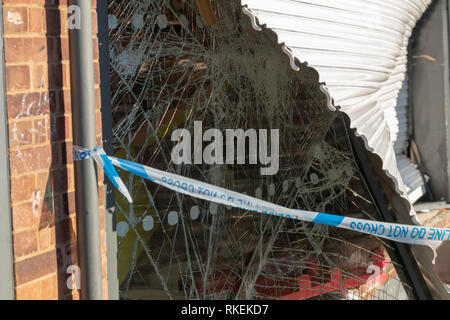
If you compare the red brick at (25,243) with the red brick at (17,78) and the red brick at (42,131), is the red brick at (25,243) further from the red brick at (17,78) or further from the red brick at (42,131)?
the red brick at (17,78)

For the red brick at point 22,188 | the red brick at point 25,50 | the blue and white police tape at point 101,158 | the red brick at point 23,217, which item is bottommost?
the red brick at point 23,217

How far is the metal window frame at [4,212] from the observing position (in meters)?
2.36

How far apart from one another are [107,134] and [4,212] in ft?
2.39

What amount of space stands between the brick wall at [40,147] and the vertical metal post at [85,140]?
0.05 meters

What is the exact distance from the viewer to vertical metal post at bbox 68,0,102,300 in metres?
2.60

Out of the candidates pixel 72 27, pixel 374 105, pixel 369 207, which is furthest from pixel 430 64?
pixel 72 27

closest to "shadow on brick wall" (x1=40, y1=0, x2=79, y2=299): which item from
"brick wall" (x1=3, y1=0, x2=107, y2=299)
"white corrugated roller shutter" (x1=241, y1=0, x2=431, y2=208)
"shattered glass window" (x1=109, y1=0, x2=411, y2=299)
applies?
"brick wall" (x1=3, y1=0, x2=107, y2=299)

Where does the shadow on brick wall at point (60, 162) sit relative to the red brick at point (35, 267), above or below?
above

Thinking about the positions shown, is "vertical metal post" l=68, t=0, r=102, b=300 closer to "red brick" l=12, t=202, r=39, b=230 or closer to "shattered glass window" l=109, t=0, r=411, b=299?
"red brick" l=12, t=202, r=39, b=230

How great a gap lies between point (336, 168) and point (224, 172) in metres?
0.96

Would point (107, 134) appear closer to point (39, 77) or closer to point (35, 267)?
point (39, 77)

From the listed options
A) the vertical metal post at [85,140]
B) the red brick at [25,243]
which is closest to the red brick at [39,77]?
the vertical metal post at [85,140]

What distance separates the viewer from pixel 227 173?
373 centimetres
